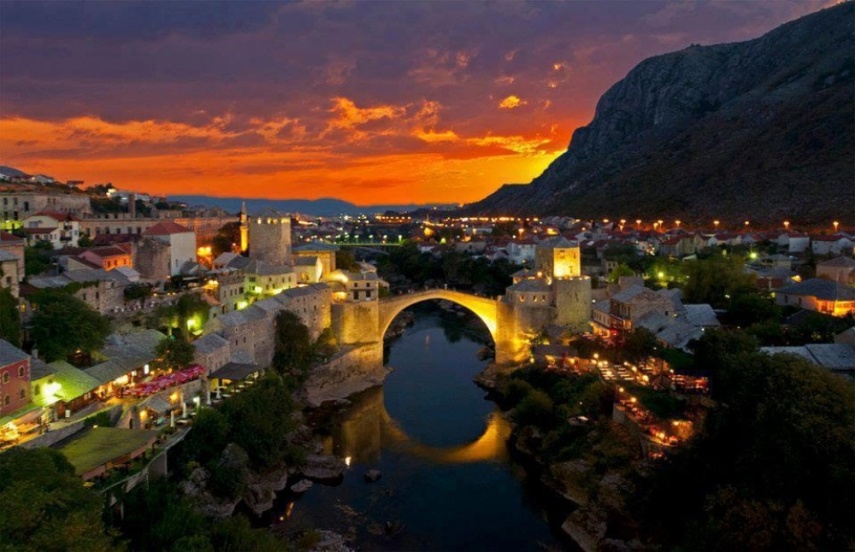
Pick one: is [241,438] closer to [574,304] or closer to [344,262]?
[574,304]

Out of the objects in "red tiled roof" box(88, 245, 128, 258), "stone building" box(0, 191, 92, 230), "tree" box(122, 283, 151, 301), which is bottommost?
"tree" box(122, 283, 151, 301)

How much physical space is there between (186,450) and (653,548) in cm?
943

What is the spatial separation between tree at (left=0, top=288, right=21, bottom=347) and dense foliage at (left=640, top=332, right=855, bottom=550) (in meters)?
13.8

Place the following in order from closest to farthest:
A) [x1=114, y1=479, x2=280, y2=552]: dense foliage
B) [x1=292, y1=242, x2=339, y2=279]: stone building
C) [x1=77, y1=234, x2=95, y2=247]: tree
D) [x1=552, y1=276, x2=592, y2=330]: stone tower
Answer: [x1=114, y1=479, x2=280, y2=552]: dense foliage < [x1=77, y1=234, x2=95, y2=247]: tree < [x1=552, y1=276, x2=592, y2=330]: stone tower < [x1=292, y1=242, x2=339, y2=279]: stone building

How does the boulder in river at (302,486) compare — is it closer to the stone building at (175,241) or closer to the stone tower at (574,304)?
the stone building at (175,241)

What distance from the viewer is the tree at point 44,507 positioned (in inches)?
298

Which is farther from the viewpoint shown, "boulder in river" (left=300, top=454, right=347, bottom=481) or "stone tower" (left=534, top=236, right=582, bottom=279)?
"stone tower" (left=534, top=236, right=582, bottom=279)

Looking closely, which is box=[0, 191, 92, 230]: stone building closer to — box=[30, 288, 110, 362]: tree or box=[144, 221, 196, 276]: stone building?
box=[144, 221, 196, 276]: stone building

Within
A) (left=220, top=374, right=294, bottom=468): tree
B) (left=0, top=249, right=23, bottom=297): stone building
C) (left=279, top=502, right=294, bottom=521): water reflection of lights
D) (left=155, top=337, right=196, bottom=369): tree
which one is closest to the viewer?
(left=279, top=502, right=294, bottom=521): water reflection of lights

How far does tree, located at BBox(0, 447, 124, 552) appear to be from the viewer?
298 inches

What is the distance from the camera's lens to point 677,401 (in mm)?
14367

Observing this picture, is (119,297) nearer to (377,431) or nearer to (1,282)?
(1,282)

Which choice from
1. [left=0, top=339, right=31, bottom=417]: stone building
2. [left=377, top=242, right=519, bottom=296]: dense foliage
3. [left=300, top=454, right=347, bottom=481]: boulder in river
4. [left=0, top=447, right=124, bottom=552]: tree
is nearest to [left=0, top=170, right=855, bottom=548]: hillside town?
[left=0, top=339, right=31, bottom=417]: stone building

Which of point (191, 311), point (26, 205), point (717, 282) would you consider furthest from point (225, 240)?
point (717, 282)
